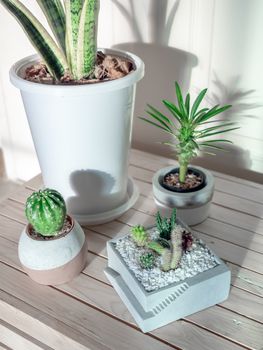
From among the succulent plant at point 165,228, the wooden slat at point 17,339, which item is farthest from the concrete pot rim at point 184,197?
the wooden slat at point 17,339

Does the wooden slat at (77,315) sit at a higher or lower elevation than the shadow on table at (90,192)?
lower

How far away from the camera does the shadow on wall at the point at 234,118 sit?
0.99 meters

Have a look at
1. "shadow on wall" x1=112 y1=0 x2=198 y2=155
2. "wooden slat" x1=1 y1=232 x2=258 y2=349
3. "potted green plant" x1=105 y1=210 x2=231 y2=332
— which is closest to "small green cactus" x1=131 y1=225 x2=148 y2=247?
"potted green plant" x1=105 y1=210 x2=231 y2=332

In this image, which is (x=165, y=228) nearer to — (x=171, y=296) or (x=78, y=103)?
(x=171, y=296)

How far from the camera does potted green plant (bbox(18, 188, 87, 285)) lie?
2.21 feet

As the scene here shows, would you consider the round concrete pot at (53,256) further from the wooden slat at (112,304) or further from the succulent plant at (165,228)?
the succulent plant at (165,228)

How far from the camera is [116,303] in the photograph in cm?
71

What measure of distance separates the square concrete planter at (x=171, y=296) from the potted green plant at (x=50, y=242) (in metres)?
0.07

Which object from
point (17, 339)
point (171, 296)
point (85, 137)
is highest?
point (85, 137)

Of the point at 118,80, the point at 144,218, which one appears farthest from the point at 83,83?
the point at 144,218

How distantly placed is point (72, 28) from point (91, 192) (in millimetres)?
291

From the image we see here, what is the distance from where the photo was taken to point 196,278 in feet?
2.17

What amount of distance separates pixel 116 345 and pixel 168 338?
0.07 metres

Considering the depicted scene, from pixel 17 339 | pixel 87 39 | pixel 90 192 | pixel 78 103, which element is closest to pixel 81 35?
pixel 87 39
